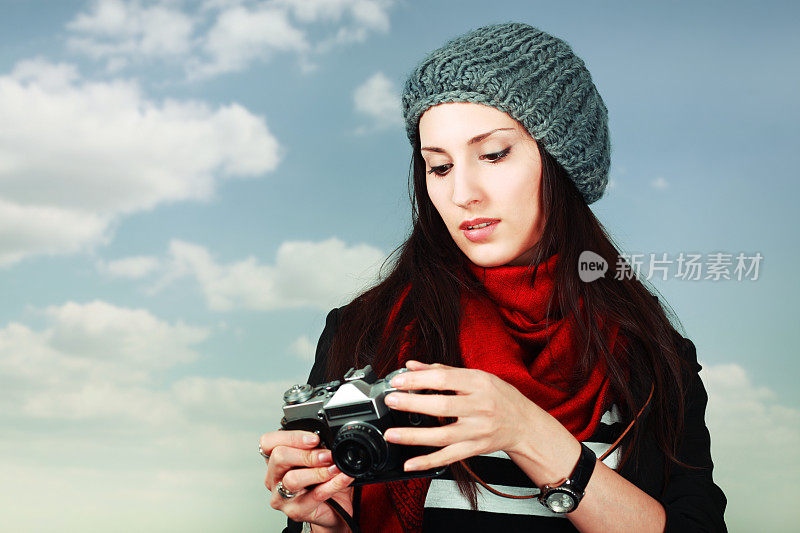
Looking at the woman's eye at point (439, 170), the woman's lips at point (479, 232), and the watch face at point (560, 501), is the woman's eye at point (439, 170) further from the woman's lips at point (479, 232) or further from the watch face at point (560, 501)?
the watch face at point (560, 501)

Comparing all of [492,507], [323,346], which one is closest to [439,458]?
[492,507]

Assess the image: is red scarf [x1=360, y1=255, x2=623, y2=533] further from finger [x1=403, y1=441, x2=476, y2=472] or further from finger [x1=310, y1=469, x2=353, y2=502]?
finger [x1=403, y1=441, x2=476, y2=472]

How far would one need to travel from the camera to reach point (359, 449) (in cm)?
107

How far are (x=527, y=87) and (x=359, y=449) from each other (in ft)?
2.65

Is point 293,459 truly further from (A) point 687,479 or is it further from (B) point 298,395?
(A) point 687,479

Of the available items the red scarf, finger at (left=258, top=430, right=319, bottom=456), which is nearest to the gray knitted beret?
the red scarf

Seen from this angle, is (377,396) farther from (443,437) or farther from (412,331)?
(412,331)

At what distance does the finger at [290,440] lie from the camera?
1.14 meters

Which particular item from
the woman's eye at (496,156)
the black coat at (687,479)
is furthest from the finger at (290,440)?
the woman's eye at (496,156)

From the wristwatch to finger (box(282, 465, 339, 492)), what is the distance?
0.35 metres

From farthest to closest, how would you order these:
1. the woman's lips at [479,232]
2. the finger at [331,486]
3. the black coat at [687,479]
A: the woman's lips at [479,232] → the black coat at [687,479] → the finger at [331,486]

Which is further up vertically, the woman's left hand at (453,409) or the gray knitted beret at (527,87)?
the gray knitted beret at (527,87)

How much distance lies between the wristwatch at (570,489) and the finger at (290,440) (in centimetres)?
39

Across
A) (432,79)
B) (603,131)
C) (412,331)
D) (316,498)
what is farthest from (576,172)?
(316,498)
